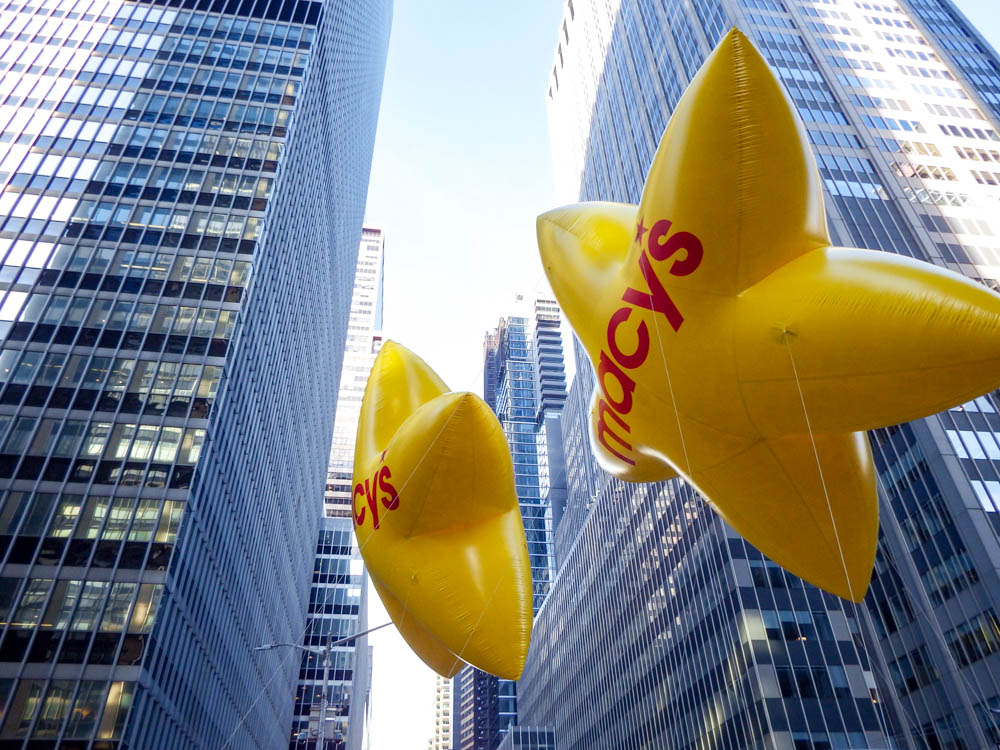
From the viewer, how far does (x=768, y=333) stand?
621 cm

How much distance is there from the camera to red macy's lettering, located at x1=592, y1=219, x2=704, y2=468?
6.57 m

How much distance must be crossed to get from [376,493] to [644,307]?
4.67 metres

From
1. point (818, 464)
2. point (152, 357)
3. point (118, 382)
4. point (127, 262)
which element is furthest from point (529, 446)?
point (818, 464)

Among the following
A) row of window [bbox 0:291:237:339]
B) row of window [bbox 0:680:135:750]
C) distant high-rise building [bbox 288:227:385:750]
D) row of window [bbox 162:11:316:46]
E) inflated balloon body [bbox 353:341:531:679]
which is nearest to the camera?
inflated balloon body [bbox 353:341:531:679]

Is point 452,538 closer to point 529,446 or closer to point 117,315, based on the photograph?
point 117,315

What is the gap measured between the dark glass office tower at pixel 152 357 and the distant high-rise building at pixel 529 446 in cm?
9081

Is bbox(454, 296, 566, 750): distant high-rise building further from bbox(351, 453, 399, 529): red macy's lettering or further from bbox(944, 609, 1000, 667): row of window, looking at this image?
bbox(351, 453, 399, 529): red macy's lettering

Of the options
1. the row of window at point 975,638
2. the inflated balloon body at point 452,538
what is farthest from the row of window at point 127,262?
the row of window at point 975,638

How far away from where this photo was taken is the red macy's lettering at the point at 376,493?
8.93 metres

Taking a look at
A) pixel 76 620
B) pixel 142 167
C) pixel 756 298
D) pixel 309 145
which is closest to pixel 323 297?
pixel 309 145

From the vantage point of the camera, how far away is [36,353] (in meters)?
35.0

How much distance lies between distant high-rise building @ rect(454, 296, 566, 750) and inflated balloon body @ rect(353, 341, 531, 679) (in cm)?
13556

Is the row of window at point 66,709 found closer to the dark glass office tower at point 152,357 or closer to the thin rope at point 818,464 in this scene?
the dark glass office tower at point 152,357

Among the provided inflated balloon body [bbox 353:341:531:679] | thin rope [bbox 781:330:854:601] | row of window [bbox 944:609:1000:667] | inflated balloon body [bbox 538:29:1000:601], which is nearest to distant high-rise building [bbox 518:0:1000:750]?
row of window [bbox 944:609:1000:667]
